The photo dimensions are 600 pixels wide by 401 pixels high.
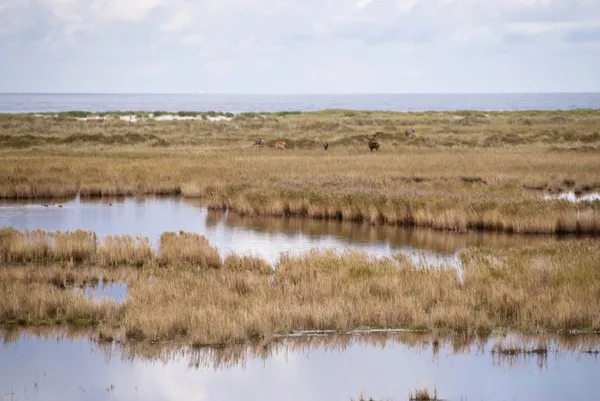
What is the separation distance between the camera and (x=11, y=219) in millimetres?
26734

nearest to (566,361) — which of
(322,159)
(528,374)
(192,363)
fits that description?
(528,374)

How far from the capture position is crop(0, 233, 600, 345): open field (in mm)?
13586

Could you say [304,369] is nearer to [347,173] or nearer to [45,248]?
[45,248]

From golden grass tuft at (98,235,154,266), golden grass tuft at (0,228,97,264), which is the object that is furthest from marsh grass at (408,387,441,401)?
golden grass tuft at (0,228,97,264)

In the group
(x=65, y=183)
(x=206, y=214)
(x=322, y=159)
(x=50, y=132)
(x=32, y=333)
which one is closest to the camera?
(x=32, y=333)

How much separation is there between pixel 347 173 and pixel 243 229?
1008 cm

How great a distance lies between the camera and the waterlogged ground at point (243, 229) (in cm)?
2280

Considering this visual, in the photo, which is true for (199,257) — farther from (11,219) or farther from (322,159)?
(322,159)

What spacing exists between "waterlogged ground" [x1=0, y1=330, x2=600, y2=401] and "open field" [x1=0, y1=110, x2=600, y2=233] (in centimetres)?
1228

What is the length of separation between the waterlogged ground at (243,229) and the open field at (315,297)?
3676 mm

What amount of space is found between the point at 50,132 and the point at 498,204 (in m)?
44.7

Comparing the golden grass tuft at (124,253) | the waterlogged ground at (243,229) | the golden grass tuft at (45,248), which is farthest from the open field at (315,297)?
Result: the waterlogged ground at (243,229)

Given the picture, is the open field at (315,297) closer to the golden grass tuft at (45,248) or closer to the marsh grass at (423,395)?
the golden grass tuft at (45,248)

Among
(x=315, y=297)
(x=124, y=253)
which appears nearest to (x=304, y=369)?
(x=315, y=297)
